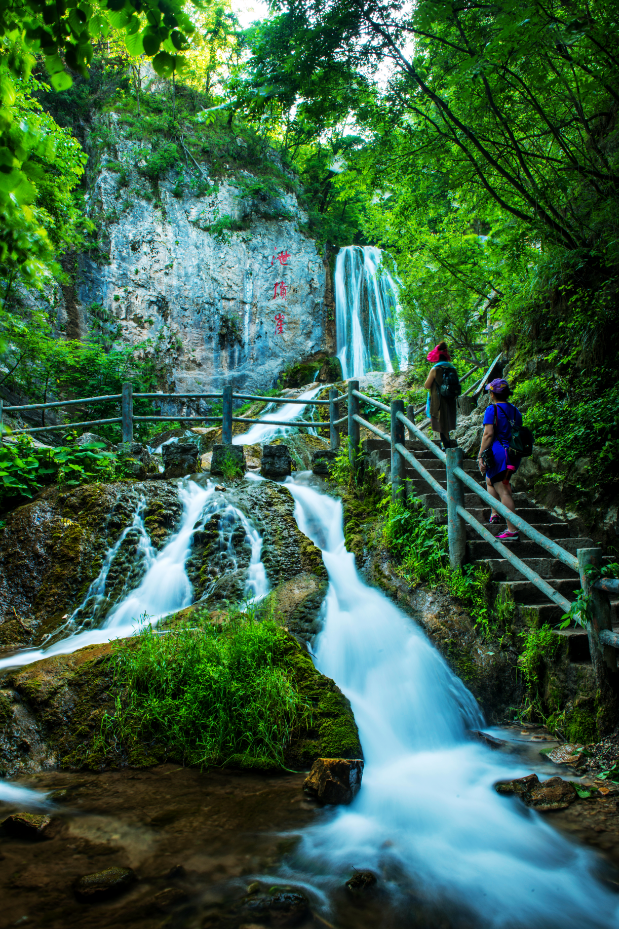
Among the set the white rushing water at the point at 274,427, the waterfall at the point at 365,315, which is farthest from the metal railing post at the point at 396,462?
the waterfall at the point at 365,315

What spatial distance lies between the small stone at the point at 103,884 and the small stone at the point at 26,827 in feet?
1.66

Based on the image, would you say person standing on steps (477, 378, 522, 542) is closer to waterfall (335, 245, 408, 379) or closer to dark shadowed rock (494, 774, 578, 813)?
dark shadowed rock (494, 774, 578, 813)

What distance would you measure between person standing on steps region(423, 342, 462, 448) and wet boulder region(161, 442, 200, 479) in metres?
3.82

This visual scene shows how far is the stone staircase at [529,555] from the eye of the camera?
4.12m

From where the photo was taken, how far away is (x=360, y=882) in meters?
2.48

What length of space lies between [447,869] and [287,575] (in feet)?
11.1

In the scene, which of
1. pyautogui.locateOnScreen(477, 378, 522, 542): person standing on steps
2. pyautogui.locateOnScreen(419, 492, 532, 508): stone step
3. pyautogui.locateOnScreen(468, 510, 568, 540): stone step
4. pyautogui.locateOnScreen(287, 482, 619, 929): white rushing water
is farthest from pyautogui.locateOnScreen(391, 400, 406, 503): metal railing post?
pyautogui.locateOnScreen(287, 482, 619, 929): white rushing water

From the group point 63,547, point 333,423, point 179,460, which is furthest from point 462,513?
point 179,460

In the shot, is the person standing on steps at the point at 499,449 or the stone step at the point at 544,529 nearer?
the person standing on steps at the point at 499,449

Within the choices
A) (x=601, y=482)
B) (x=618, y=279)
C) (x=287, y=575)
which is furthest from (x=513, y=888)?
(x=618, y=279)

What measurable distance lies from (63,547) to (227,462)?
278 cm

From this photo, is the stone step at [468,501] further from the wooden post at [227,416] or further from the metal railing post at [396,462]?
the wooden post at [227,416]

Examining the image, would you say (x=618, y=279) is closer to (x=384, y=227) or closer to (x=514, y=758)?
(x=514, y=758)

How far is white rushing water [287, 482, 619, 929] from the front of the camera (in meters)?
2.46
